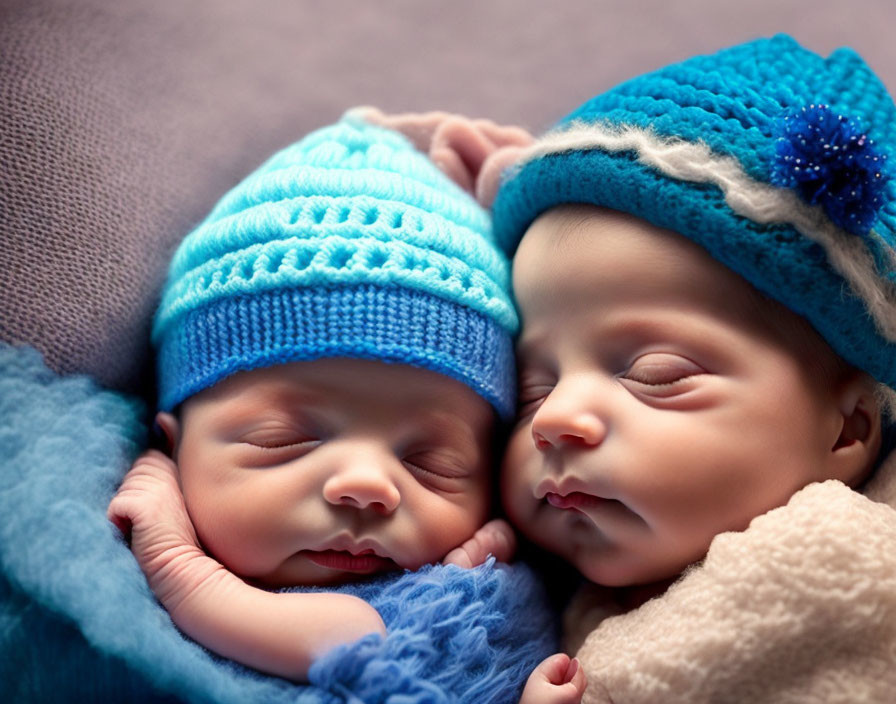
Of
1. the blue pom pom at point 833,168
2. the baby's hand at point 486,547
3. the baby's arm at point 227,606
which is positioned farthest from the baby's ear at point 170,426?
the blue pom pom at point 833,168

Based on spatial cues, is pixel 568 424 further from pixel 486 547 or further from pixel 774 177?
pixel 774 177

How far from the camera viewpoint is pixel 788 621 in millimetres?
989

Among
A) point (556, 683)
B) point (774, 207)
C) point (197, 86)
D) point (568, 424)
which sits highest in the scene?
point (774, 207)

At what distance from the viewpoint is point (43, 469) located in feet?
3.62

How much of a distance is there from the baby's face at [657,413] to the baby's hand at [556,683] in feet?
0.44

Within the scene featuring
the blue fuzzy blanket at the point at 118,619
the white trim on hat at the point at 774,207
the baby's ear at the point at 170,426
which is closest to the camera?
the blue fuzzy blanket at the point at 118,619

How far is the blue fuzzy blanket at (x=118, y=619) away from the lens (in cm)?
99

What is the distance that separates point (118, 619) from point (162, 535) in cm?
14

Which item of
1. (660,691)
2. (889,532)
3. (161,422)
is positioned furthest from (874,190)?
(161,422)

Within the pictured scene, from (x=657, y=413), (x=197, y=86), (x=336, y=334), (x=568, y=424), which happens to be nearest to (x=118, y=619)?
(x=336, y=334)

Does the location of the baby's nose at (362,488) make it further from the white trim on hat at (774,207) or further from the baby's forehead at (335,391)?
the white trim on hat at (774,207)

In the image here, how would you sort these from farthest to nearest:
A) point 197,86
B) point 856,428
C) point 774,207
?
point 197,86, point 856,428, point 774,207

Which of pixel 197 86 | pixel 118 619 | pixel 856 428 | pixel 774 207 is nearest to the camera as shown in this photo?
pixel 118 619

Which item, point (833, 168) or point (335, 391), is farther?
point (335, 391)
